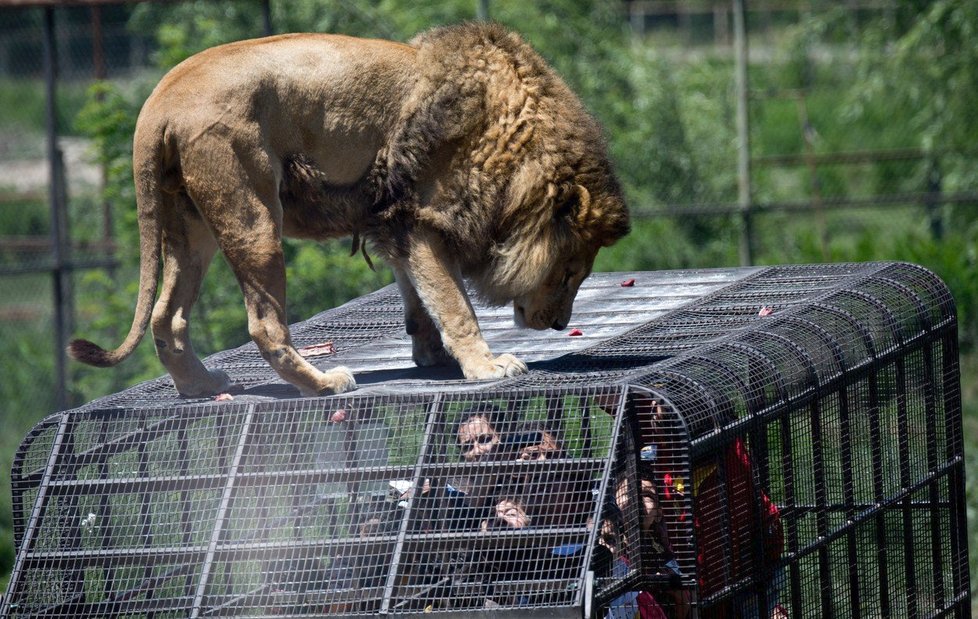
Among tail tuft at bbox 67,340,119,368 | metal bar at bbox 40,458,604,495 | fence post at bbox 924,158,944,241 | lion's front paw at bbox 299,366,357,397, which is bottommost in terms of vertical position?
fence post at bbox 924,158,944,241

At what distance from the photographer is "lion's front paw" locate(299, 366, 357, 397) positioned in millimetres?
4801

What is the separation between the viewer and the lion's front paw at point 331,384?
189 inches

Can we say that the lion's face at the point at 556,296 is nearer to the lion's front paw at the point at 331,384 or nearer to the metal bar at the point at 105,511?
the lion's front paw at the point at 331,384

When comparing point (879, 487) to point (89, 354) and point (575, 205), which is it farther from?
point (89, 354)

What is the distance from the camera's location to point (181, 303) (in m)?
5.02

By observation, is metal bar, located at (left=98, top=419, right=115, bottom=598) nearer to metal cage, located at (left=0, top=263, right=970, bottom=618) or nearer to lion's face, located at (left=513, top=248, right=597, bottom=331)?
metal cage, located at (left=0, top=263, right=970, bottom=618)

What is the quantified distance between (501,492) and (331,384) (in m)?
0.82

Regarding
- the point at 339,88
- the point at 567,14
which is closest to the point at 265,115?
the point at 339,88

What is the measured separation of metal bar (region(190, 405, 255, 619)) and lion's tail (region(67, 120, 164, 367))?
1.75ft

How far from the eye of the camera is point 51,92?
9.23 m

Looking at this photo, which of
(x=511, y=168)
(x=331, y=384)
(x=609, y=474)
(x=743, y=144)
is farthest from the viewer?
(x=743, y=144)

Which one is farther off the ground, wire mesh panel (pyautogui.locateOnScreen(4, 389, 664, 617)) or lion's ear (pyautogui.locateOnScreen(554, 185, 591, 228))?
lion's ear (pyautogui.locateOnScreen(554, 185, 591, 228))

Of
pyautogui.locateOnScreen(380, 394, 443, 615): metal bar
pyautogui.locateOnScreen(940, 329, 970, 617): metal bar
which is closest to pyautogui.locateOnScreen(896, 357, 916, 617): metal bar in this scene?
pyautogui.locateOnScreen(940, 329, 970, 617): metal bar

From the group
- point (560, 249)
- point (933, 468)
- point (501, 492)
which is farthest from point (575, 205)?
point (933, 468)
